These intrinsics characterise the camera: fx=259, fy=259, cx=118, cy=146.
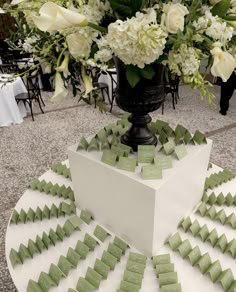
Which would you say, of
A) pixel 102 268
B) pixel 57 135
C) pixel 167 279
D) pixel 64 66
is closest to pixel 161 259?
pixel 167 279

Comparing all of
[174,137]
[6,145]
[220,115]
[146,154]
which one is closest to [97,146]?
[146,154]

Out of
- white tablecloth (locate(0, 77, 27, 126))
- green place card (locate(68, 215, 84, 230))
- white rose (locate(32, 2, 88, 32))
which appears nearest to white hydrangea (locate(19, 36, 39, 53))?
white rose (locate(32, 2, 88, 32))

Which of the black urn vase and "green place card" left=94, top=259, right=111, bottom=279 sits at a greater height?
the black urn vase

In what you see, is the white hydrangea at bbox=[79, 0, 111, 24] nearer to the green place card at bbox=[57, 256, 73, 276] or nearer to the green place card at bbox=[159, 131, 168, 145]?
the green place card at bbox=[159, 131, 168, 145]

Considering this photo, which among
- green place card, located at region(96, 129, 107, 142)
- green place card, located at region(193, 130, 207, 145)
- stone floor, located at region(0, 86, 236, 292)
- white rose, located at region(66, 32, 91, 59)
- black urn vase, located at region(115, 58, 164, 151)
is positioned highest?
white rose, located at region(66, 32, 91, 59)

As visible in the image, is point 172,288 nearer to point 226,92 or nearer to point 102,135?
point 102,135

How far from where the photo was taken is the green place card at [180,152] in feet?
2.75

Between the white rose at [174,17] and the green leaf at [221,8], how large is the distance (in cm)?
9

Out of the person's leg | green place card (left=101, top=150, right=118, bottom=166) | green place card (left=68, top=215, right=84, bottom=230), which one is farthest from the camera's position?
the person's leg

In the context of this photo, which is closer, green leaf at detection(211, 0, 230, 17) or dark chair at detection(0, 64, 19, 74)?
green leaf at detection(211, 0, 230, 17)

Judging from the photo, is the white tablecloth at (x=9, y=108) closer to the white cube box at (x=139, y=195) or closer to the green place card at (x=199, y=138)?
the white cube box at (x=139, y=195)

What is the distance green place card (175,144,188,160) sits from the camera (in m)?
0.84

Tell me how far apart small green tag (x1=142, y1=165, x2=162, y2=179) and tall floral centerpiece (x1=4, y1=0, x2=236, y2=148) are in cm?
18

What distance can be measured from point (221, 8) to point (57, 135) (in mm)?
2682
